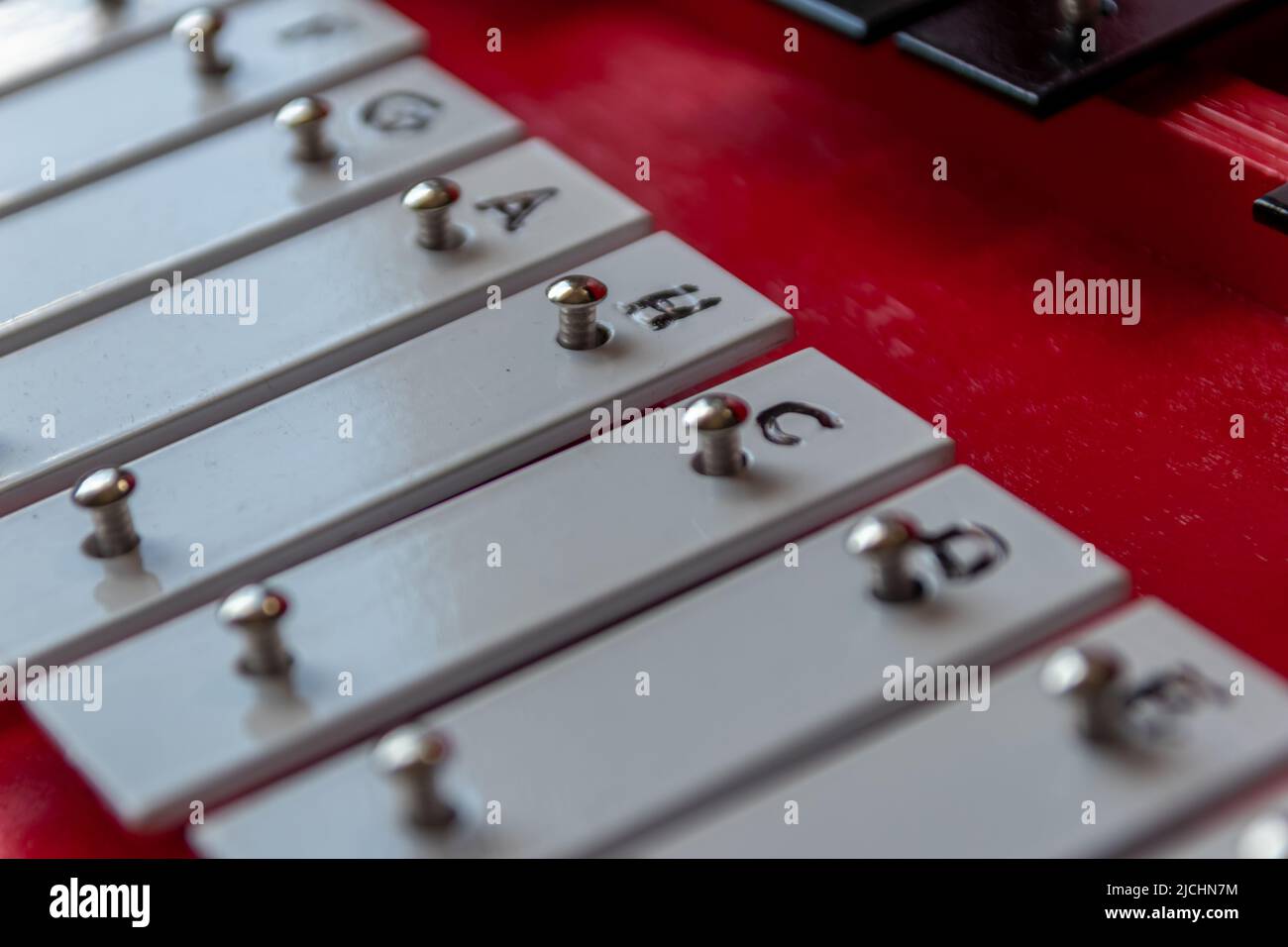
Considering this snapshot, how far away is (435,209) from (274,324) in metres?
0.19

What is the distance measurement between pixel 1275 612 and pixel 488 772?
0.68m

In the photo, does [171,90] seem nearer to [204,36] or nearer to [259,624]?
[204,36]

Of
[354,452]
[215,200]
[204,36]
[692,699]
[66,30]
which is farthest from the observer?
[66,30]

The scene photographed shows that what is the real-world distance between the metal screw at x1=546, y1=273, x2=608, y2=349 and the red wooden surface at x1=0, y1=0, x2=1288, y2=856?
330mm

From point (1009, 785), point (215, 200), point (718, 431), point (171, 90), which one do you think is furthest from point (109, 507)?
point (171, 90)

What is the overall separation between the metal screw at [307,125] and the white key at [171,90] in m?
0.14

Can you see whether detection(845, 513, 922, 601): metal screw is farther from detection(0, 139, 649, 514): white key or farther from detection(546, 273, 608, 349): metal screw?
detection(0, 139, 649, 514): white key

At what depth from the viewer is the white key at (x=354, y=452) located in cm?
141

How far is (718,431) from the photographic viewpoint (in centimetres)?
141

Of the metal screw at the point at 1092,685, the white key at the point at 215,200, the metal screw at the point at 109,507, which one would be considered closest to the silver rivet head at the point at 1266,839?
the metal screw at the point at 1092,685

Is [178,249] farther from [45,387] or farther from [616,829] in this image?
[616,829]

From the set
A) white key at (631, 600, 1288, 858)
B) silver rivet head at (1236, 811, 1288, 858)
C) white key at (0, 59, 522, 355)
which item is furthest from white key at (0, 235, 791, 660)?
silver rivet head at (1236, 811, 1288, 858)

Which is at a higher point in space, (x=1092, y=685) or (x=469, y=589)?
(x=1092, y=685)

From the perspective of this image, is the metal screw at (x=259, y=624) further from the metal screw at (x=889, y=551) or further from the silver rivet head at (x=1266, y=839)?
the silver rivet head at (x=1266, y=839)
